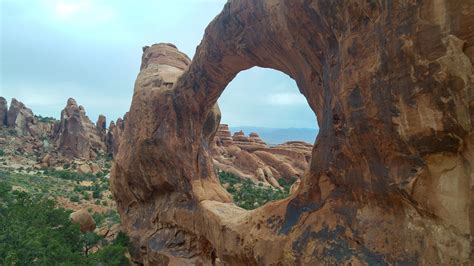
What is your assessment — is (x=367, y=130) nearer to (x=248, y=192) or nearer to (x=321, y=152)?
(x=321, y=152)

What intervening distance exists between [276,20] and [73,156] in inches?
1732

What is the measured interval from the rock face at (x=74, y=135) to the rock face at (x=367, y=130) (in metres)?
41.0

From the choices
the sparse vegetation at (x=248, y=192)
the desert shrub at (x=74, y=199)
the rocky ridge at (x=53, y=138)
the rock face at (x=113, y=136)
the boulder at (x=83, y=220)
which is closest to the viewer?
the boulder at (x=83, y=220)

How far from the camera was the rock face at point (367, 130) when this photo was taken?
375cm

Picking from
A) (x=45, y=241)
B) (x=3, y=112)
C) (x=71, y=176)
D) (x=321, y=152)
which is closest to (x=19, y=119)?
(x=3, y=112)

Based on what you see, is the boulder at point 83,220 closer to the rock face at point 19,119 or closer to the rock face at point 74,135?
the rock face at point 74,135

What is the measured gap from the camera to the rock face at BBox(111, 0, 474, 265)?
3754 millimetres

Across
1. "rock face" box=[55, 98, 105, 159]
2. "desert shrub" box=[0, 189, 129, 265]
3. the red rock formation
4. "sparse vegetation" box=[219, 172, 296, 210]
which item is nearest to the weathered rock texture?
"sparse vegetation" box=[219, 172, 296, 210]

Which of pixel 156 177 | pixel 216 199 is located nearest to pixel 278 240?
pixel 216 199

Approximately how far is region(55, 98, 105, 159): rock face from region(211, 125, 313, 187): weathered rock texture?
17.1 m

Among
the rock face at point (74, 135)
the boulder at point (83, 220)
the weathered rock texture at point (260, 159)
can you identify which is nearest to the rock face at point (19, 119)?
the rock face at point (74, 135)

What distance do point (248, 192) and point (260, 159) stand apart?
637 inches

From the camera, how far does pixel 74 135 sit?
4547 cm

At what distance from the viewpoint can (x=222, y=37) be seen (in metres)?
8.95
